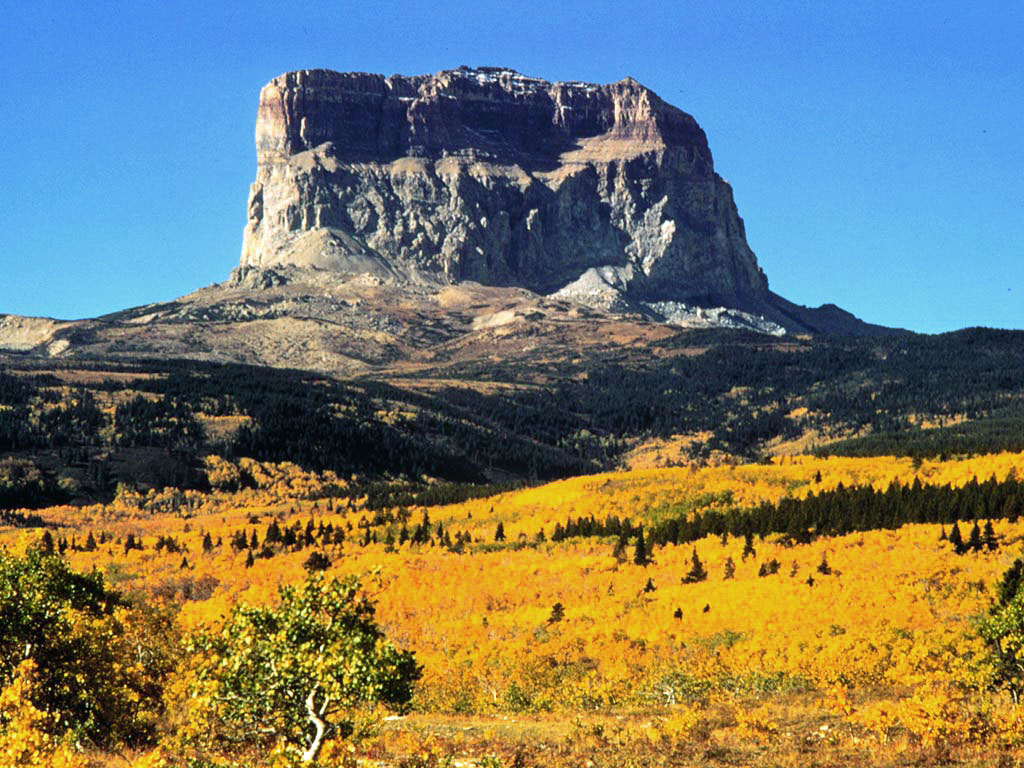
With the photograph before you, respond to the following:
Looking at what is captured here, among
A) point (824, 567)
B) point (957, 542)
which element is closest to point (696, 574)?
point (824, 567)

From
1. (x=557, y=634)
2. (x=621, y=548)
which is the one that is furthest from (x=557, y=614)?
(x=621, y=548)

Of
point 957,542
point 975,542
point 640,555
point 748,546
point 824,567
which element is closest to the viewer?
point 975,542

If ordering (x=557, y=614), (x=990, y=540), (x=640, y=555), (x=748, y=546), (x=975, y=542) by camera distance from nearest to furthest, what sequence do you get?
(x=557, y=614), (x=975, y=542), (x=990, y=540), (x=748, y=546), (x=640, y=555)

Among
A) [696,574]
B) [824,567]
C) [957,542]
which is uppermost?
[957,542]

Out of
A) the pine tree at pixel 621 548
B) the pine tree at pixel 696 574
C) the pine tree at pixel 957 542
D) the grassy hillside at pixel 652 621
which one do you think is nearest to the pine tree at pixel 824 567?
the grassy hillside at pixel 652 621

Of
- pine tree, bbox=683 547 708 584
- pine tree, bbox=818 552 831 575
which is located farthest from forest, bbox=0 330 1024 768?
pine tree, bbox=818 552 831 575

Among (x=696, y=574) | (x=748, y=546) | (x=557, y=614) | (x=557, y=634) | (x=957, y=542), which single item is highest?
A: (x=957, y=542)

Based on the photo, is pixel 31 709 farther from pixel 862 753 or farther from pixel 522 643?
pixel 522 643

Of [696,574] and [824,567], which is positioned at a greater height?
[824,567]

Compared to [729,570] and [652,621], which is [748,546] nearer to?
[729,570]

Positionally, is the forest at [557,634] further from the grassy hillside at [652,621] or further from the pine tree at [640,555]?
the pine tree at [640,555]

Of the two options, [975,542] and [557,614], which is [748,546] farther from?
[557,614]

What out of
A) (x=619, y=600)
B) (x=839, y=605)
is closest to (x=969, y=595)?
(x=839, y=605)

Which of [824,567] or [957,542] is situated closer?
[824,567]
